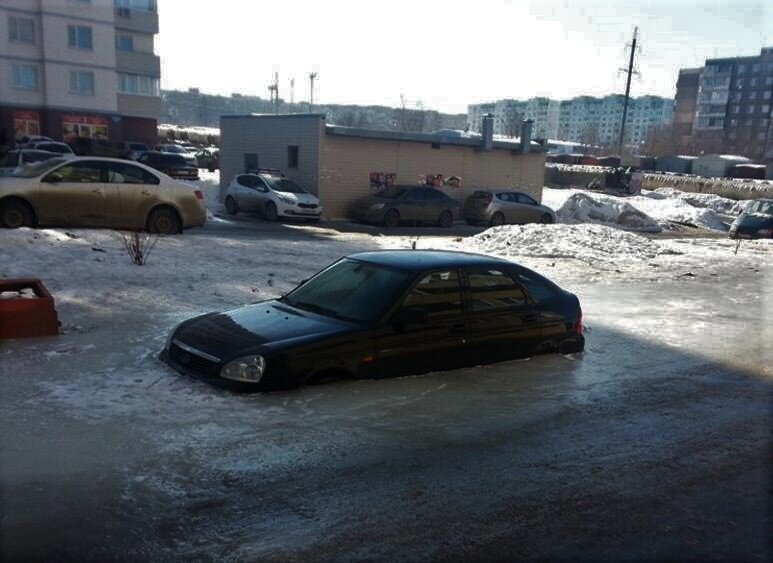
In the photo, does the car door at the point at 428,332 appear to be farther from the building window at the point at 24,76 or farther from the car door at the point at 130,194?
the building window at the point at 24,76

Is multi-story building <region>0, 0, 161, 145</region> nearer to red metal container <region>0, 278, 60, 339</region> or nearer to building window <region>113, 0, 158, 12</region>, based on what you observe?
building window <region>113, 0, 158, 12</region>

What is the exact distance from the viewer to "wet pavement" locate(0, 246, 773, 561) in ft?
12.5

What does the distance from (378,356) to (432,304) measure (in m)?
0.80

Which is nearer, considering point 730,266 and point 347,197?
point 730,266

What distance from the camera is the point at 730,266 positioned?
16438mm

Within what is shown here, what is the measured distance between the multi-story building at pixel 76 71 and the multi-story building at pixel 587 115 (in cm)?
11517

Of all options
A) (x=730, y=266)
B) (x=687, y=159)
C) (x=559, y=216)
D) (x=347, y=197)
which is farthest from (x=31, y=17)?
(x=687, y=159)

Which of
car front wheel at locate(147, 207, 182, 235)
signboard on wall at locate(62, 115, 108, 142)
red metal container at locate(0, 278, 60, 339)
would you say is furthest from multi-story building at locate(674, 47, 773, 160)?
red metal container at locate(0, 278, 60, 339)

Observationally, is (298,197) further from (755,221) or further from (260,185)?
(755,221)

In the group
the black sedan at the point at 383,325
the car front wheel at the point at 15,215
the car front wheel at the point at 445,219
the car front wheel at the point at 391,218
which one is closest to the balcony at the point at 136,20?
the car front wheel at the point at 391,218

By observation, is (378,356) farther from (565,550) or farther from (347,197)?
(347,197)

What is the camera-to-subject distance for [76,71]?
168 ft

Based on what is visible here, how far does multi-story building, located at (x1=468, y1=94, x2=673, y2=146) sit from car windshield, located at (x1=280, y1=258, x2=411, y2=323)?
157918 mm

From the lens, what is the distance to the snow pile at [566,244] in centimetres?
1636
